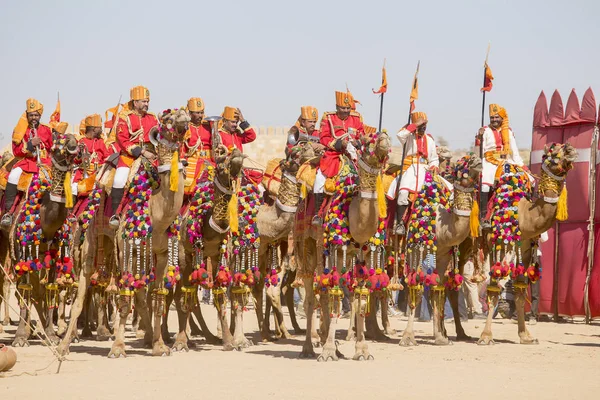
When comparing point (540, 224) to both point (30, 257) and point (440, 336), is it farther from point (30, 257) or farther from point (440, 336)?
point (30, 257)

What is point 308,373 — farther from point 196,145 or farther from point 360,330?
point 196,145

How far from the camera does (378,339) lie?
18062mm

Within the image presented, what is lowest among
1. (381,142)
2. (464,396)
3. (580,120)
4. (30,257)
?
(464,396)

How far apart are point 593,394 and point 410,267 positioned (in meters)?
5.86

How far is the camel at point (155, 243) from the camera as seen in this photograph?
1393cm

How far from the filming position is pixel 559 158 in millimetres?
16875

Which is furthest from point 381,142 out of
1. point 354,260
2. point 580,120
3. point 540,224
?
point 580,120

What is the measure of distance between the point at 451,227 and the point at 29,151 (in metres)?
6.77

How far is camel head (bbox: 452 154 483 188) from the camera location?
660 inches

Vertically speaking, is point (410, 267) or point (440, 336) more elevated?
point (410, 267)

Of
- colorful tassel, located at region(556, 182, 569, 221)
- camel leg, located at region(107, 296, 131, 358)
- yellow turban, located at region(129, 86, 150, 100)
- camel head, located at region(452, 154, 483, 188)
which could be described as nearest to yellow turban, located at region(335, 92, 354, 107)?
camel head, located at region(452, 154, 483, 188)

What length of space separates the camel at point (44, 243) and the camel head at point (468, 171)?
6.05m

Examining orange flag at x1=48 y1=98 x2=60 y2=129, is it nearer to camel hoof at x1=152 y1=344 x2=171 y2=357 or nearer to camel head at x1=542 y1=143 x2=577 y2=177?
camel hoof at x1=152 y1=344 x2=171 y2=357

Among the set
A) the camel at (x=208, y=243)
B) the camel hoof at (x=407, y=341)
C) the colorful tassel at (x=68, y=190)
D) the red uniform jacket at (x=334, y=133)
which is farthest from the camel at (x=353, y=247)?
the colorful tassel at (x=68, y=190)
